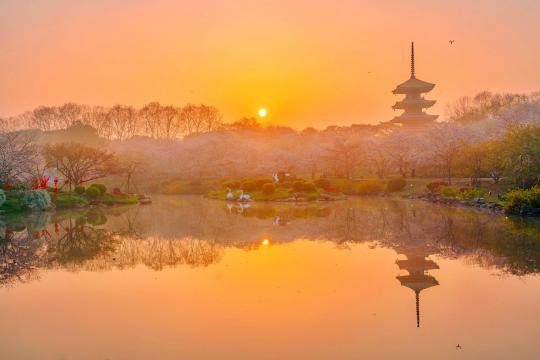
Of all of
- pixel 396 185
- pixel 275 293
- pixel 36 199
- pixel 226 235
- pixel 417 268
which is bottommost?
Result: pixel 275 293

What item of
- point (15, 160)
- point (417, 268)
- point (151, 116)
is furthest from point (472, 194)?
point (151, 116)

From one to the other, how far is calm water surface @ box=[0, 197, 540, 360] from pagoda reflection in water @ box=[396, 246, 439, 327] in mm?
47

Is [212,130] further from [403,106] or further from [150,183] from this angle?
[403,106]

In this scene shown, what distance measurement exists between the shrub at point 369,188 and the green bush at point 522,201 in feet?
59.3

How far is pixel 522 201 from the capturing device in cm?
2422

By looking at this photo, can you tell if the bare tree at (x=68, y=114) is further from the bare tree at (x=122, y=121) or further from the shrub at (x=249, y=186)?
the shrub at (x=249, y=186)

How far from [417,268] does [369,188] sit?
101 feet

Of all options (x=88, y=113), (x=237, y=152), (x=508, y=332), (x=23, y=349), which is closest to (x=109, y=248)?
(x=23, y=349)

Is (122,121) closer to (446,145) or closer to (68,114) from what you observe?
(68,114)

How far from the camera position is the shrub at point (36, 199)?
30.8 metres

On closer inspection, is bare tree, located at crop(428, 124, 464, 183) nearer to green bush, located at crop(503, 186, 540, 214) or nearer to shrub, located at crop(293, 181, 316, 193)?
shrub, located at crop(293, 181, 316, 193)

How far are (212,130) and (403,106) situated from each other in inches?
1209

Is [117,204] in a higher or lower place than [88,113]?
lower

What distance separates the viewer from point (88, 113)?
74312 mm
